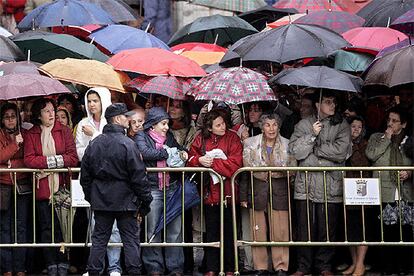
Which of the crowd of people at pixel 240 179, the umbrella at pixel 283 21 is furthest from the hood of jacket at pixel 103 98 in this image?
the umbrella at pixel 283 21

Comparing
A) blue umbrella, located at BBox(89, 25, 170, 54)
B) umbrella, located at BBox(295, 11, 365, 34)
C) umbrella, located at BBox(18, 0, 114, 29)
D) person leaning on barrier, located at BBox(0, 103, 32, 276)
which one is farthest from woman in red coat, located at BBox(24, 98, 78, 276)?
umbrella, located at BBox(295, 11, 365, 34)

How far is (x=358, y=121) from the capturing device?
13.7m

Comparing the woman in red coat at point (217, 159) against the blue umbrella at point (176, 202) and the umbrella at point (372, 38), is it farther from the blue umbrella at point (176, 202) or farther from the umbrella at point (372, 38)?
the umbrella at point (372, 38)

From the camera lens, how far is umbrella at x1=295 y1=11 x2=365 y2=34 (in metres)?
15.9

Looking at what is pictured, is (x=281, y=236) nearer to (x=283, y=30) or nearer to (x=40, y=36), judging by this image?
(x=283, y=30)

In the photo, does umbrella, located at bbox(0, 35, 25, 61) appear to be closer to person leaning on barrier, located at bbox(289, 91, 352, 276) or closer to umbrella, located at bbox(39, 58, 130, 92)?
umbrella, located at bbox(39, 58, 130, 92)

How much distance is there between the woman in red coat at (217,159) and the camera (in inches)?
522

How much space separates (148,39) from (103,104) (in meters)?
2.77

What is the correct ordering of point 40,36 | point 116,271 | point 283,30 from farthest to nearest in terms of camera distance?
point 40,36, point 283,30, point 116,271

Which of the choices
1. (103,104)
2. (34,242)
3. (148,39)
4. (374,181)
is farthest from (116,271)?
(148,39)

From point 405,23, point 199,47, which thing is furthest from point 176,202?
point 405,23

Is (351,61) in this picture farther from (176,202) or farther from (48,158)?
(48,158)

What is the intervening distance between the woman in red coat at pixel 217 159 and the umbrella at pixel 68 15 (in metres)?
3.66

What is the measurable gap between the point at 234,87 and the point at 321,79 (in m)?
0.95
